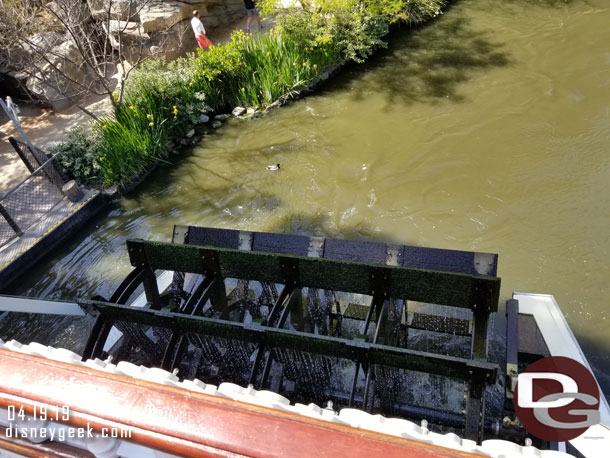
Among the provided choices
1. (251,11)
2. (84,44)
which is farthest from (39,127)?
(251,11)

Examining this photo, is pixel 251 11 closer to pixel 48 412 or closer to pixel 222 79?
pixel 222 79

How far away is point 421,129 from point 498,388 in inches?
200

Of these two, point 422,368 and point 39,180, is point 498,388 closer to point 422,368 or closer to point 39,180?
point 422,368

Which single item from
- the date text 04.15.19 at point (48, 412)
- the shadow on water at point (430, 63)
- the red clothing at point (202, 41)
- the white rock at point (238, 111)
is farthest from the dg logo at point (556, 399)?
the red clothing at point (202, 41)

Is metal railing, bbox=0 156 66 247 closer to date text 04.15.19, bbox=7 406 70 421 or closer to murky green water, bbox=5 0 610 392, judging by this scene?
murky green water, bbox=5 0 610 392

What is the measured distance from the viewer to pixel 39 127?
10062mm

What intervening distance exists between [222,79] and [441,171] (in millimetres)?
4816

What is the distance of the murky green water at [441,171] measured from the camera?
240 inches

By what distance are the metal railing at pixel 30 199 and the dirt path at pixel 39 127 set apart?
1151mm

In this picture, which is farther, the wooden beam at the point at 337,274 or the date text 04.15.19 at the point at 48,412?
the wooden beam at the point at 337,274

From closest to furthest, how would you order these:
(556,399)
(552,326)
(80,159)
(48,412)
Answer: (48,412) → (556,399) → (552,326) → (80,159)

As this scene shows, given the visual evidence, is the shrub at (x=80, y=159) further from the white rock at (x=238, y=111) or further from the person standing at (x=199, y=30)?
the person standing at (x=199, y=30)

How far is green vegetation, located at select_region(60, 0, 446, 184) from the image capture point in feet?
26.8

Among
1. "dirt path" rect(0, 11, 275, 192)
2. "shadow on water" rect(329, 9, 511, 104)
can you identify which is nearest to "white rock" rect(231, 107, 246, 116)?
"shadow on water" rect(329, 9, 511, 104)
